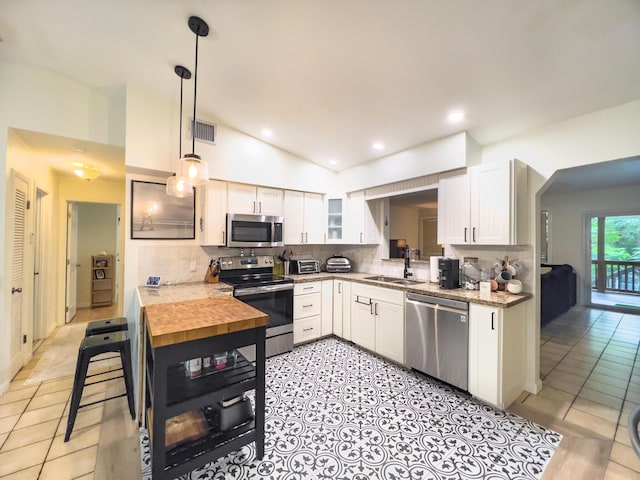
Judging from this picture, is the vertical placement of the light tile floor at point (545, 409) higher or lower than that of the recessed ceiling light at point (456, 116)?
lower

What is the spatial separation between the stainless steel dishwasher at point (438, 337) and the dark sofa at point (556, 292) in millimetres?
2992

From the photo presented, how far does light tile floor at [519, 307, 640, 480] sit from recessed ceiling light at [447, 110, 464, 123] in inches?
106

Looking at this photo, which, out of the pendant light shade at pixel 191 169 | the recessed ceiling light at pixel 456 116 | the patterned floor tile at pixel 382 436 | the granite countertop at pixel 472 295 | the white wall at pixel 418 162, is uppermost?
the recessed ceiling light at pixel 456 116

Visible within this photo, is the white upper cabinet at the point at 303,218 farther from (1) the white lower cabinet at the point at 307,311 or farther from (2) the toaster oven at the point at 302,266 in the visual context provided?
(1) the white lower cabinet at the point at 307,311

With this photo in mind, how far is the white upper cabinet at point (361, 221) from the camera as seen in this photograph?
403 cm

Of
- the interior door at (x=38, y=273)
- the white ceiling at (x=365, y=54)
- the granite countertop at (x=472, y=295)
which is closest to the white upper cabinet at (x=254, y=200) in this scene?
the white ceiling at (x=365, y=54)

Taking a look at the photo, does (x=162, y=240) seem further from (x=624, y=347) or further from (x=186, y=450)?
(x=624, y=347)

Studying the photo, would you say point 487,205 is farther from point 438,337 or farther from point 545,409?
point 545,409

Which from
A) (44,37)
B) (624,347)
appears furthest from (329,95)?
(624,347)

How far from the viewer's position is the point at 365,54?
1952 mm

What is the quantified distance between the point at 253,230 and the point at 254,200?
1.37 ft

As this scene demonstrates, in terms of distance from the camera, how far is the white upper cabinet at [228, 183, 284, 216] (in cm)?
337

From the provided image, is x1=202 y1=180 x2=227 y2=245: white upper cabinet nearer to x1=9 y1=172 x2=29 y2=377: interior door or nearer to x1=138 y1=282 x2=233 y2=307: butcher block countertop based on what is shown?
x1=138 y1=282 x2=233 y2=307: butcher block countertop

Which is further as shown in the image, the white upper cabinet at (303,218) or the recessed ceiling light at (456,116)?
the white upper cabinet at (303,218)
